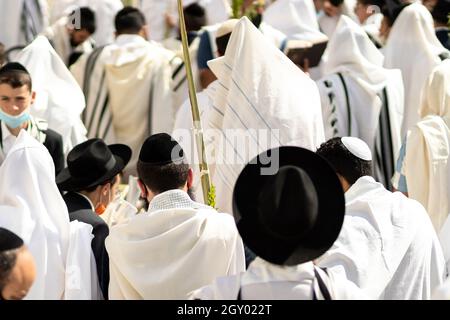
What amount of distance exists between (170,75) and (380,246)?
635 cm

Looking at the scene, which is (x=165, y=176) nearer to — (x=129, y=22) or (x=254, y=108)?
(x=254, y=108)

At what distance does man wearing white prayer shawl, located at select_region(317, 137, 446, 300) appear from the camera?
612 centimetres

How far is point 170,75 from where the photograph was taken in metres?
12.4

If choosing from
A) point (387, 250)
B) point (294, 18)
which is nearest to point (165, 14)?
point (294, 18)

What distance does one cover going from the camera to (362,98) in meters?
10.8

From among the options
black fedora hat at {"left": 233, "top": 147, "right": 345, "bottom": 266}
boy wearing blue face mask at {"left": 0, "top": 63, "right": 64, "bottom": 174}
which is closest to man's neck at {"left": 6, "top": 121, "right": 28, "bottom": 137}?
boy wearing blue face mask at {"left": 0, "top": 63, "right": 64, "bottom": 174}

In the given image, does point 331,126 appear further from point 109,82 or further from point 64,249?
point 64,249

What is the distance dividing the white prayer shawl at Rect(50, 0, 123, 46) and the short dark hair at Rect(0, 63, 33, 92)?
517 centimetres

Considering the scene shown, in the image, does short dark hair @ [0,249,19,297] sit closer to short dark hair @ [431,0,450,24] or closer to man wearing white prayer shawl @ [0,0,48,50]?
short dark hair @ [431,0,450,24]

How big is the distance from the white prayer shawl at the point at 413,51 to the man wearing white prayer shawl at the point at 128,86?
182cm

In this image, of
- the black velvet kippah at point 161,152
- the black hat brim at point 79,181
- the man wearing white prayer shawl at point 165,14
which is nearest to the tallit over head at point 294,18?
the man wearing white prayer shawl at point 165,14

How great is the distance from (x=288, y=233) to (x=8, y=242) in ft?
3.08

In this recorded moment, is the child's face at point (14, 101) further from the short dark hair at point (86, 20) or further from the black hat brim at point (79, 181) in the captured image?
A: the short dark hair at point (86, 20)
